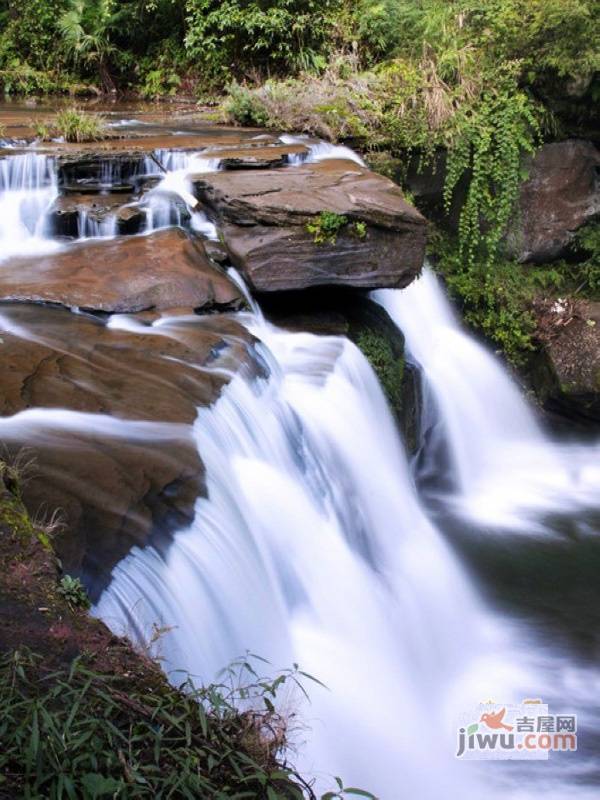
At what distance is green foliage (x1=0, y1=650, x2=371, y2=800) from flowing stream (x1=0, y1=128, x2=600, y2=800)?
69 cm

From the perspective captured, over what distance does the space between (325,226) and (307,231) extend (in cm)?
17

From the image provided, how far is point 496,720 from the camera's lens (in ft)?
16.5

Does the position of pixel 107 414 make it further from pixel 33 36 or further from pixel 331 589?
pixel 33 36

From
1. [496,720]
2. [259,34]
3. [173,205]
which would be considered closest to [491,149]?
[173,205]

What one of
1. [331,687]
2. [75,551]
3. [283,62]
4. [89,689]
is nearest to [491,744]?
[331,687]

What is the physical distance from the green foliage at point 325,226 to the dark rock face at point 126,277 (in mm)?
914

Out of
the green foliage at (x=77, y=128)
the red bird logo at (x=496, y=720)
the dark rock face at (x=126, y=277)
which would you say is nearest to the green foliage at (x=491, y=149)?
the dark rock face at (x=126, y=277)

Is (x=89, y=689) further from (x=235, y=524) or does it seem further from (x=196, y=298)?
(x=196, y=298)

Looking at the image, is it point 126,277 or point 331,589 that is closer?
point 331,589

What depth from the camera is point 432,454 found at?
8.34 meters

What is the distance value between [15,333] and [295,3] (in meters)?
9.97

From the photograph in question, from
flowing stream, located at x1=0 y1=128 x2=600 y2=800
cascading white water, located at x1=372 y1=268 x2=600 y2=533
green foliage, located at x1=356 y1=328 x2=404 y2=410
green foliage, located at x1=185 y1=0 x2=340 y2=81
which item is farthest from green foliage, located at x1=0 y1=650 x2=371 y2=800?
green foliage, located at x1=185 y1=0 x2=340 y2=81

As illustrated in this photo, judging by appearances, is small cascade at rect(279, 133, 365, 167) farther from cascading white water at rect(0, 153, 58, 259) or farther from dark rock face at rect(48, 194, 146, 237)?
cascading white water at rect(0, 153, 58, 259)

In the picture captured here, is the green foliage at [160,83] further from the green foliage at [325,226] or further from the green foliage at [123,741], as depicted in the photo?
the green foliage at [123,741]
